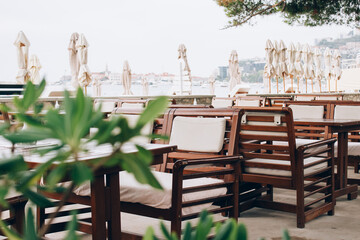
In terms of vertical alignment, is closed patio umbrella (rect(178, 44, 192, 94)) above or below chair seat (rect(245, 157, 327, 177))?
above

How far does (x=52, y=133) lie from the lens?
32cm

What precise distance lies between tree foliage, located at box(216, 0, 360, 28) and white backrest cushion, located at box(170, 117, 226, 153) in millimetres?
9544

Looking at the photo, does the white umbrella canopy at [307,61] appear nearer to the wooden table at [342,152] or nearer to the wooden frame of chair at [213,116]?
the wooden table at [342,152]

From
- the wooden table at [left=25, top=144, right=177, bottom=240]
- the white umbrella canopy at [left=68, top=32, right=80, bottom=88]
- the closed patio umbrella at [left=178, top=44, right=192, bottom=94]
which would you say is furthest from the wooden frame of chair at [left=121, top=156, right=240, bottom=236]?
the closed patio umbrella at [left=178, top=44, right=192, bottom=94]

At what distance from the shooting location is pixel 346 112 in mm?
4891

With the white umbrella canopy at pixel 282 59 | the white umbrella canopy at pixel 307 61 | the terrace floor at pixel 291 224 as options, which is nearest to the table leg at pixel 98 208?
the terrace floor at pixel 291 224

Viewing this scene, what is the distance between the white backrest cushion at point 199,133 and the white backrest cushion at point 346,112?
2.29 m

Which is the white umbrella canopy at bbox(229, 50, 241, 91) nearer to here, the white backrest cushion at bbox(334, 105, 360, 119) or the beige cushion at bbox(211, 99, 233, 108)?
the beige cushion at bbox(211, 99, 233, 108)

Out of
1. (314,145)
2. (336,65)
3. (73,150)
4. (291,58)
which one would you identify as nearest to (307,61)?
(336,65)

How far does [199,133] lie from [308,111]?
2311 mm

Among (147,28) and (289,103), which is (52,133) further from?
(147,28)

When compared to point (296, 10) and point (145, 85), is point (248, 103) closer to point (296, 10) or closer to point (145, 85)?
point (296, 10)

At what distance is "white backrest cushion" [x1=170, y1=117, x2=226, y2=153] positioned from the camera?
10.00 feet

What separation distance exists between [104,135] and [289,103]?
16.7ft
